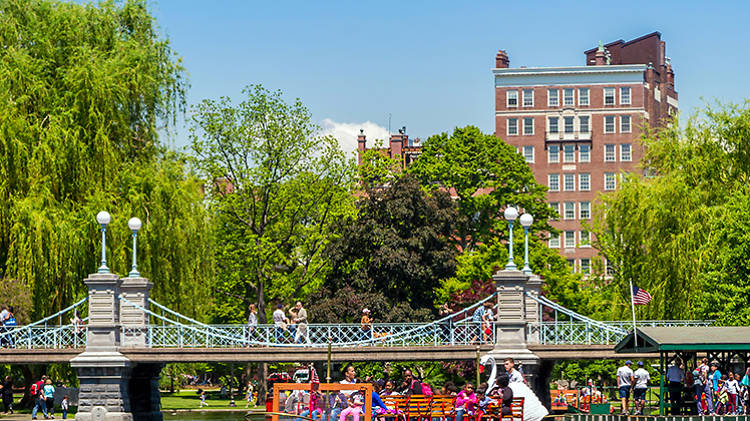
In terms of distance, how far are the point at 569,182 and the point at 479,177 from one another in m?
23.4

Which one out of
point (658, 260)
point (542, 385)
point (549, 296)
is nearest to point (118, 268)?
point (542, 385)

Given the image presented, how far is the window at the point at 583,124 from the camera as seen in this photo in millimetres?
99000

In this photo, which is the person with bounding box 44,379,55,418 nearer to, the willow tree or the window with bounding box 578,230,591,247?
the willow tree

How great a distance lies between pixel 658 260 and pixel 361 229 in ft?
48.3

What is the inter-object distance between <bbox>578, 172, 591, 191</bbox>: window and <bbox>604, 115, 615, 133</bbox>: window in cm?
363

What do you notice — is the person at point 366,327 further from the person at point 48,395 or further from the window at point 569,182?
A: the window at point 569,182

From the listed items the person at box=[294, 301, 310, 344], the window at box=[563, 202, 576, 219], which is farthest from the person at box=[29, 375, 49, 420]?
the window at box=[563, 202, 576, 219]

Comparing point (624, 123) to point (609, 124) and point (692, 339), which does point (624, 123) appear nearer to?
point (609, 124)

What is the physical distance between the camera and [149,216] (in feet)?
152

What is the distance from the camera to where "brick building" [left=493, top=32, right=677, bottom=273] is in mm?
98500

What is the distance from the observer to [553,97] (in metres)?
99.3

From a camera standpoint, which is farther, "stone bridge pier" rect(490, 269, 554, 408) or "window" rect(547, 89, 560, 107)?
"window" rect(547, 89, 560, 107)

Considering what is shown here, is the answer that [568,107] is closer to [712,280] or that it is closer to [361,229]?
[361,229]

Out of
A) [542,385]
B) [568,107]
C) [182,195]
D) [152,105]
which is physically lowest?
[542,385]
